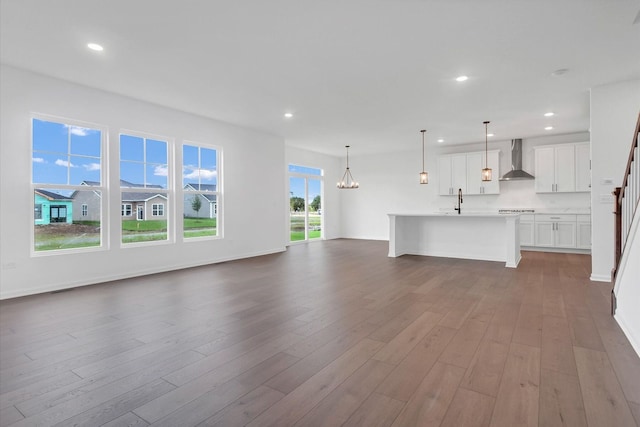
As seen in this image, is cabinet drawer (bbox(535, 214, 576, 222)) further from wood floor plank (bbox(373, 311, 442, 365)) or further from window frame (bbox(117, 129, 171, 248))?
window frame (bbox(117, 129, 171, 248))

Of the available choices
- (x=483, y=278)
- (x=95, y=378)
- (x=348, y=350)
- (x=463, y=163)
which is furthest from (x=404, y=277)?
(x=463, y=163)

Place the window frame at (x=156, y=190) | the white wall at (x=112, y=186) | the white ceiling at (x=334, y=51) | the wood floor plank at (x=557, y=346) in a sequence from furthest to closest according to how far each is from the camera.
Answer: the window frame at (x=156, y=190), the white wall at (x=112, y=186), the white ceiling at (x=334, y=51), the wood floor plank at (x=557, y=346)

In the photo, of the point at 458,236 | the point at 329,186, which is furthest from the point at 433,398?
the point at 329,186

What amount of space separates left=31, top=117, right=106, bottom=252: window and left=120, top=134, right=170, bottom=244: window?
374mm

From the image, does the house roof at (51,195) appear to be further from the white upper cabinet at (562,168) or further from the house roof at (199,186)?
the white upper cabinet at (562,168)

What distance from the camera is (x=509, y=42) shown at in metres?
3.51

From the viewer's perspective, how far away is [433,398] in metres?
1.91

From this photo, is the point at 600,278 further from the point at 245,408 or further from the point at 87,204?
the point at 87,204

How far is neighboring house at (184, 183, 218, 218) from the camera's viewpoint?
6328 mm

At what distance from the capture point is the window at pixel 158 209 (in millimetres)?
5781

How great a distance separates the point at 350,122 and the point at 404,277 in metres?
3.40

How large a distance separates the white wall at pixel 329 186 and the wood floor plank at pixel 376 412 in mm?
8367

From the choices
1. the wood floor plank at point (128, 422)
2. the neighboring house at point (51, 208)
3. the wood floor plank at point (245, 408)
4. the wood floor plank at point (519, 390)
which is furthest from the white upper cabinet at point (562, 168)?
the neighboring house at point (51, 208)

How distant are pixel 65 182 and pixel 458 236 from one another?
6953 millimetres
